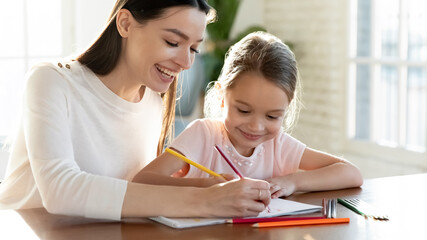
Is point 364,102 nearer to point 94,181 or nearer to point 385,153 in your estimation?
point 385,153

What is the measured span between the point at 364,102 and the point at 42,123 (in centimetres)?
368

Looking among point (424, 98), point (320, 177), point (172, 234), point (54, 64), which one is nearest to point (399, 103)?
point (424, 98)

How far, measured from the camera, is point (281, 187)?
1.73m

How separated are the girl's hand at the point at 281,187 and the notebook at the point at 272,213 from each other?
0.12 ft

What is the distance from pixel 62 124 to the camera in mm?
1660

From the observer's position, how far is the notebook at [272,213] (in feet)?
4.58

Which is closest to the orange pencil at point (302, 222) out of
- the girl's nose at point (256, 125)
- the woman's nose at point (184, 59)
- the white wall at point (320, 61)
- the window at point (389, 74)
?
the girl's nose at point (256, 125)

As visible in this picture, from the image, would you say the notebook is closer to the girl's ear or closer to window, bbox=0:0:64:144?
the girl's ear

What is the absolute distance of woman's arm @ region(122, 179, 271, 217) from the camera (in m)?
1.44

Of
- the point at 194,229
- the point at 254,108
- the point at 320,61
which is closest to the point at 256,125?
the point at 254,108

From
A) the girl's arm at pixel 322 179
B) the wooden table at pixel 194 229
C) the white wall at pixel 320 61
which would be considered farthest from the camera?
the white wall at pixel 320 61

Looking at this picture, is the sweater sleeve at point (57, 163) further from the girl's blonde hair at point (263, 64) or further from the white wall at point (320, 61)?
the white wall at point (320, 61)

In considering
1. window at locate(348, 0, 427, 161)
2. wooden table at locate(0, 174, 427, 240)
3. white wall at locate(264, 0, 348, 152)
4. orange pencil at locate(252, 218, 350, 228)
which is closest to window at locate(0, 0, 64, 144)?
white wall at locate(264, 0, 348, 152)

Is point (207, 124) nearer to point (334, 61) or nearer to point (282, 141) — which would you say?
point (282, 141)
